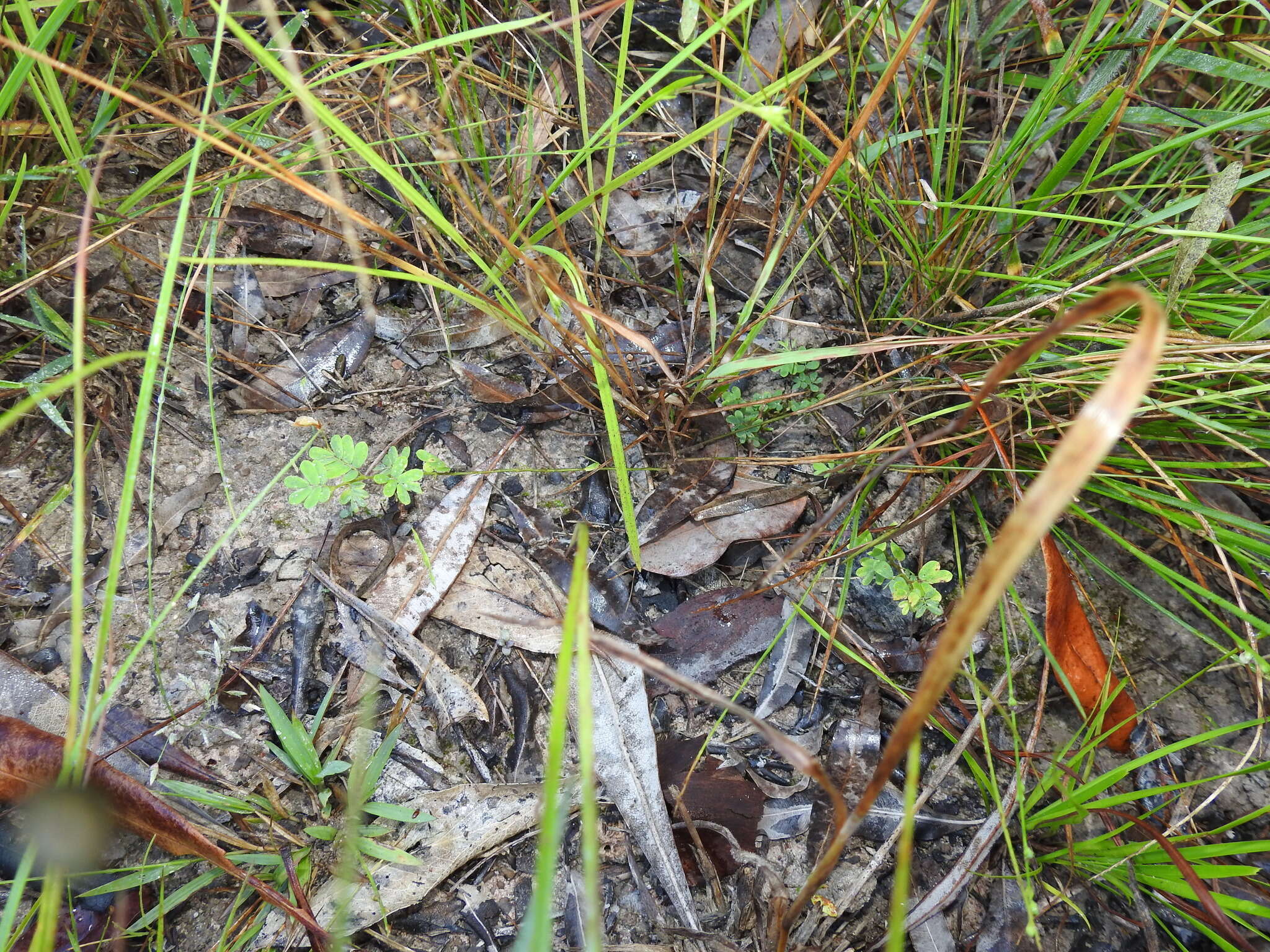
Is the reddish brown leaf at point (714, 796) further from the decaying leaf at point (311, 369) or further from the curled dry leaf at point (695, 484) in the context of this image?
the decaying leaf at point (311, 369)

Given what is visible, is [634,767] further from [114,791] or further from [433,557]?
[114,791]

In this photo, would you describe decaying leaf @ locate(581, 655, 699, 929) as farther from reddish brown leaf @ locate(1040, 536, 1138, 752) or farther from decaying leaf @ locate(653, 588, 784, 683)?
reddish brown leaf @ locate(1040, 536, 1138, 752)

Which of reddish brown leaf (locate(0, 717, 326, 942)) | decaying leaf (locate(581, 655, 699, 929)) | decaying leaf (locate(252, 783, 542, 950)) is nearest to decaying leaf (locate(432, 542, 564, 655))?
decaying leaf (locate(581, 655, 699, 929))

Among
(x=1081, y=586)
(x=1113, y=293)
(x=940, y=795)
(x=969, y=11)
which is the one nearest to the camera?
(x=1113, y=293)

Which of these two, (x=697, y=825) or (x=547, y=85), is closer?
(x=697, y=825)

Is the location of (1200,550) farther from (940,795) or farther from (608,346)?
(608,346)

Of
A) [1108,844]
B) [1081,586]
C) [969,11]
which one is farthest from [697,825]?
[969,11]

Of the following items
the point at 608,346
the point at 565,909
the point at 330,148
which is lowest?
the point at 565,909
